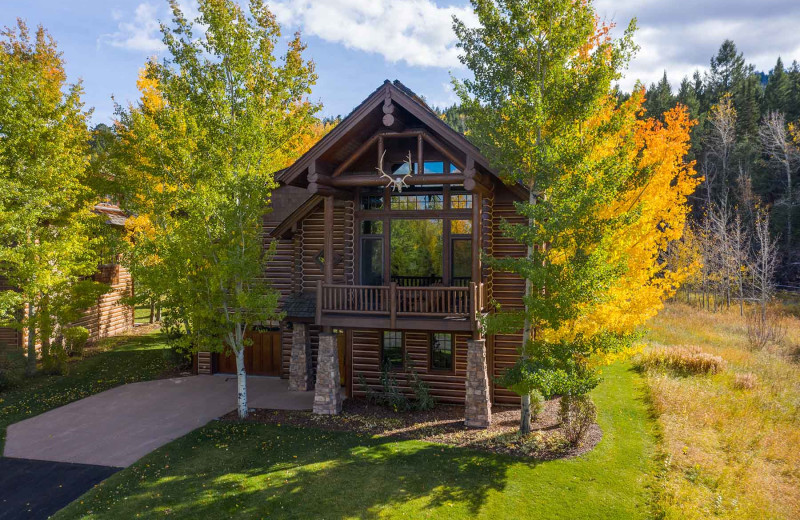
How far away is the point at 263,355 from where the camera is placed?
1880 cm

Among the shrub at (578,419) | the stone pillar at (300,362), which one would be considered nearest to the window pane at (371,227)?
the stone pillar at (300,362)

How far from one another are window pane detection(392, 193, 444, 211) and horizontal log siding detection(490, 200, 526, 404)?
190cm

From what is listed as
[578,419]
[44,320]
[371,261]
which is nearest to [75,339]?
[44,320]

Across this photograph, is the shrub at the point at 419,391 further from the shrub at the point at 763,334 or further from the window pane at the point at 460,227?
the shrub at the point at 763,334

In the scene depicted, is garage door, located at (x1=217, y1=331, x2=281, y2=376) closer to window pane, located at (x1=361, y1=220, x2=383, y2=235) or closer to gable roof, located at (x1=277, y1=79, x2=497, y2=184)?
window pane, located at (x1=361, y1=220, x2=383, y2=235)

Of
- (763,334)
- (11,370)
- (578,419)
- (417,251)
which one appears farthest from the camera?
(763,334)

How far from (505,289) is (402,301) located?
3776 mm

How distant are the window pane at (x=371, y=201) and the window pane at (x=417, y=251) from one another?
854 mm

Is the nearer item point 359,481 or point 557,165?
point 359,481

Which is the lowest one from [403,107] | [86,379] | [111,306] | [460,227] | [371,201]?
[86,379]

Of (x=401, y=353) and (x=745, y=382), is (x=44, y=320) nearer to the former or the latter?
(x=401, y=353)

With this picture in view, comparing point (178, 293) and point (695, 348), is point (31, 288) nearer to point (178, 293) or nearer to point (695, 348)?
point (178, 293)

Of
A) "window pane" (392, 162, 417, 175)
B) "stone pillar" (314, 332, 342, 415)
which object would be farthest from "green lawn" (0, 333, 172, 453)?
"window pane" (392, 162, 417, 175)

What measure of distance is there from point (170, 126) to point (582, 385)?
12638mm
